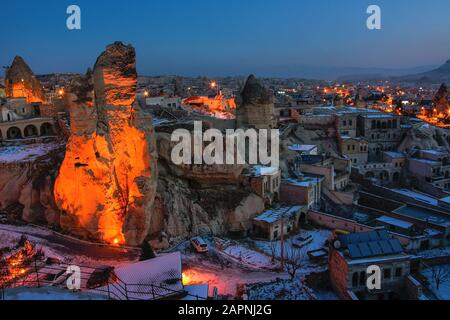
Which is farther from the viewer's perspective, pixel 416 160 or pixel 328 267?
pixel 416 160

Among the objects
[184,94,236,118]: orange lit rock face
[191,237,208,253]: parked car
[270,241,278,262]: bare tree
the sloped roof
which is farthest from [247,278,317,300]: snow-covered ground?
[184,94,236,118]: orange lit rock face

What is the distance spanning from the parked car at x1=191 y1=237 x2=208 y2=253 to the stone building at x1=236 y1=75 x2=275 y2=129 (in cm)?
1536

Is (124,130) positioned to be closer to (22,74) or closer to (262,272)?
(262,272)

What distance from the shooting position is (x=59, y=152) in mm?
32562

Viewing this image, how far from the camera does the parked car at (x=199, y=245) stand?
2745cm

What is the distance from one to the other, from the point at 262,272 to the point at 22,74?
39858 mm

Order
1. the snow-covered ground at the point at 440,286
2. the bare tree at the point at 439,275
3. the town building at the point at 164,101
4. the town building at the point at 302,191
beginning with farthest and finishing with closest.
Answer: the town building at the point at 164,101, the town building at the point at 302,191, the bare tree at the point at 439,275, the snow-covered ground at the point at 440,286

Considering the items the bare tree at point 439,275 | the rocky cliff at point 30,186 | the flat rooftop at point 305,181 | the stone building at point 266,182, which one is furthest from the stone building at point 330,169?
the rocky cliff at point 30,186

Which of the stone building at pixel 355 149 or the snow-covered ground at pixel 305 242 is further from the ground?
the stone building at pixel 355 149

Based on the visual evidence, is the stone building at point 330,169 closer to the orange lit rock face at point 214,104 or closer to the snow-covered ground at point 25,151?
the orange lit rock face at point 214,104

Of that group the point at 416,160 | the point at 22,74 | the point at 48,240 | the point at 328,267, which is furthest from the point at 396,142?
the point at 22,74

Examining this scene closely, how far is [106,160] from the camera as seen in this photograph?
88.6 ft

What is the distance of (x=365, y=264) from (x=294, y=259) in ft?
18.6

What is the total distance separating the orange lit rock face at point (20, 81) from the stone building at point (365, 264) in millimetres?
40837
